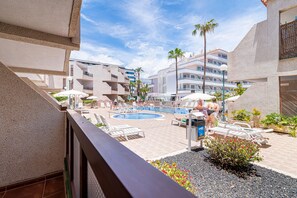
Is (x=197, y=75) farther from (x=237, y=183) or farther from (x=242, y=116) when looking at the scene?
(x=237, y=183)

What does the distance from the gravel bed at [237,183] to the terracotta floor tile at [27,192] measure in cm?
332

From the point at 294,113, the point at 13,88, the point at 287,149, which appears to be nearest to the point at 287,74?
the point at 294,113

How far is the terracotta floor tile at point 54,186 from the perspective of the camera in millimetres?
3244

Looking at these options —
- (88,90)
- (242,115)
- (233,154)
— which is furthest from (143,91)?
(233,154)

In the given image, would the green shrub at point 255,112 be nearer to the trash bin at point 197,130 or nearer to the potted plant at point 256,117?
the potted plant at point 256,117

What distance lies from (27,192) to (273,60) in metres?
13.1

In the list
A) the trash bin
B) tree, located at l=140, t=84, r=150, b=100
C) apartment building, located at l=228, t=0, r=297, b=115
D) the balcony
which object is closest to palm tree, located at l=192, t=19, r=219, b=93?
apartment building, located at l=228, t=0, r=297, b=115

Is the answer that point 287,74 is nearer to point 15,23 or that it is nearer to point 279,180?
point 279,180

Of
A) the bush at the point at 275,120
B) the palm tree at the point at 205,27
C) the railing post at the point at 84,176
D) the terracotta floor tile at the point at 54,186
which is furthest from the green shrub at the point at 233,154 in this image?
the palm tree at the point at 205,27

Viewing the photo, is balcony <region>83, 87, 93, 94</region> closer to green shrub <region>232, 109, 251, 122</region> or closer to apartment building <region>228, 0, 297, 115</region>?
green shrub <region>232, 109, 251, 122</region>

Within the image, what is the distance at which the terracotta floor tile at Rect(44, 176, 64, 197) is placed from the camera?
10.6 feet

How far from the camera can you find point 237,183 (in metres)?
3.38

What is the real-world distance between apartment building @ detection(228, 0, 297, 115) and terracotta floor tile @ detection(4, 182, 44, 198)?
477 inches

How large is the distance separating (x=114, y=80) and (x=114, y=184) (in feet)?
129
